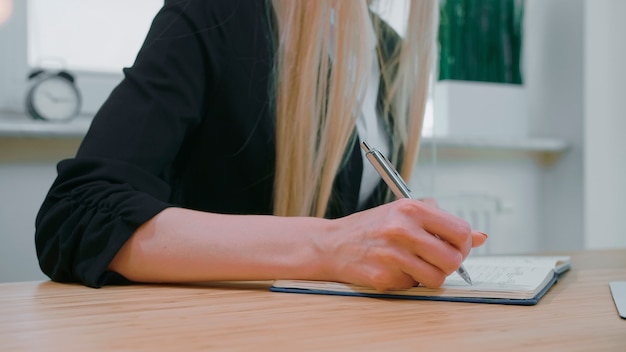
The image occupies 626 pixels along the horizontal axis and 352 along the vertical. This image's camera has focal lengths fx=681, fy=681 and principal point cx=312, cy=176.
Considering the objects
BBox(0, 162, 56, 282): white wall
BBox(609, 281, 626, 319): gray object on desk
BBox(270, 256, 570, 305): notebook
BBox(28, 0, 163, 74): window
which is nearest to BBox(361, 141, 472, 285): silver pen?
BBox(270, 256, 570, 305): notebook

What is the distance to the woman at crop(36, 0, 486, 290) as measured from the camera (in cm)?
73

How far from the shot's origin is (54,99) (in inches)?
62.7

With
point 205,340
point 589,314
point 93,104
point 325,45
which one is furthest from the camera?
point 93,104

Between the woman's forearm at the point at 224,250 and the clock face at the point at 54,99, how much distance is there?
920 millimetres

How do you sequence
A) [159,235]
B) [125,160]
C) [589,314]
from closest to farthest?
1. [589,314]
2. [159,235]
3. [125,160]

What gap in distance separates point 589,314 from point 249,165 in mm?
670

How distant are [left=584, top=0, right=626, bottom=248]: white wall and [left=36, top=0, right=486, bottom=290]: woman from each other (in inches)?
49.9

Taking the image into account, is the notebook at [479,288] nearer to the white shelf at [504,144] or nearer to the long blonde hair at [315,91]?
the long blonde hair at [315,91]

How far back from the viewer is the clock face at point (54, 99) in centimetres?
156

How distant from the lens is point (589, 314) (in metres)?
0.60

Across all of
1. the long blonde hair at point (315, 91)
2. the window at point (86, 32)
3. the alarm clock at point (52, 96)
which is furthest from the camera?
the window at point (86, 32)

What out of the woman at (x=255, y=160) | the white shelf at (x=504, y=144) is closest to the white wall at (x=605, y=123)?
the white shelf at (x=504, y=144)

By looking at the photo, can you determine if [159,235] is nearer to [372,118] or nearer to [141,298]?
[141,298]

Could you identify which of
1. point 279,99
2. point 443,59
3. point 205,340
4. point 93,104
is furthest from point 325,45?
point 443,59
